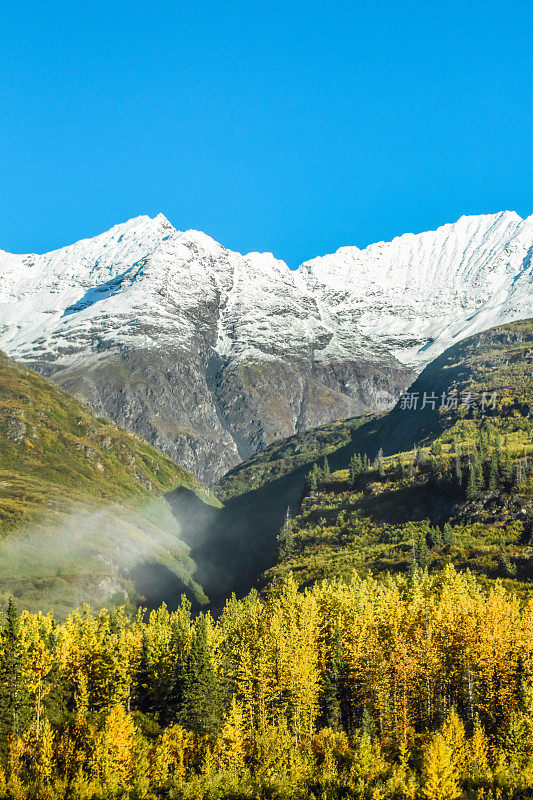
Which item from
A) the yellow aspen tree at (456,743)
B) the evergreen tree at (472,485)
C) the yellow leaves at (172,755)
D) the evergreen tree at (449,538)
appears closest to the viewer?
the yellow aspen tree at (456,743)

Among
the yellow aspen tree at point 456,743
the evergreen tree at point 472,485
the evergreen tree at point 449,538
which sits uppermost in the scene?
the evergreen tree at point 472,485

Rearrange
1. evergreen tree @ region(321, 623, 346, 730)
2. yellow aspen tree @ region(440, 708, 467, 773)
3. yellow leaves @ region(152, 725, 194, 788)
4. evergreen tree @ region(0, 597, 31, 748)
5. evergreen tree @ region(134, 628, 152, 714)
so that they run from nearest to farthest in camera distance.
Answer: yellow aspen tree @ region(440, 708, 467, 773) < yellow leaves @ region(152, 725, 194, 788) < evergreen tree @ region(0, 597, 31, 748) < evergreen tree @ region(321, 623, 346, 730) < evergreen tree @ region(134, 628, 152, 714)

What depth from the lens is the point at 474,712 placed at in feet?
227

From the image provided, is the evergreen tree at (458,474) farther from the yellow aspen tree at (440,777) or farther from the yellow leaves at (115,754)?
the yellow leaves at (115,754)

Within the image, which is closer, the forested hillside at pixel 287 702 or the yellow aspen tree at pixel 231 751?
the forested hillside at pixel 287 702

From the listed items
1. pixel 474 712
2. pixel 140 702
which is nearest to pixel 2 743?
pixel 140 702

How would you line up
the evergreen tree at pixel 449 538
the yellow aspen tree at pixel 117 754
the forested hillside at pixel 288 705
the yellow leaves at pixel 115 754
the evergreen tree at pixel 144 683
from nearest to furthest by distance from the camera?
1. the forested hillside at pixel 288 705
2. the yellow aspen tree at pixel 117 754
3. the yellow leaves at pixel 115 754
4. the evergreen tree at pixel 144 683
5. the evergreen tree at pixel 449 538

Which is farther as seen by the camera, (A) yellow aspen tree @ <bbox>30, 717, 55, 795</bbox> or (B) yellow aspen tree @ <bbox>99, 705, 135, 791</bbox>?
(A) yellow aspen tree @ <bbox>30, 717, 55, 795</bbox>

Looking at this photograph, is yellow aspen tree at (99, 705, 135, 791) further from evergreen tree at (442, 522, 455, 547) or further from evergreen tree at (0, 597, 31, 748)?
evergreen tree at (442, 522, 455, 547)

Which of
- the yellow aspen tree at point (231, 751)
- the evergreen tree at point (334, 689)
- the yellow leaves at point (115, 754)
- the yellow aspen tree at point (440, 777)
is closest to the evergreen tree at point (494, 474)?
the evergreen tree at point (334, 689)

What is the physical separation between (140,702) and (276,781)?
35.8 metres

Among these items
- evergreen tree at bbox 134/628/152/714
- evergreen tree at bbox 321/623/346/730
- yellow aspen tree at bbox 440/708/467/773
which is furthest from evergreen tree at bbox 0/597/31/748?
yellow aspen tree at bbox 440/708/467/773

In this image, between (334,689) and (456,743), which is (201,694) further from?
(456,743)

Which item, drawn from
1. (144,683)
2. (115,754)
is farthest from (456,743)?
(144,683)
